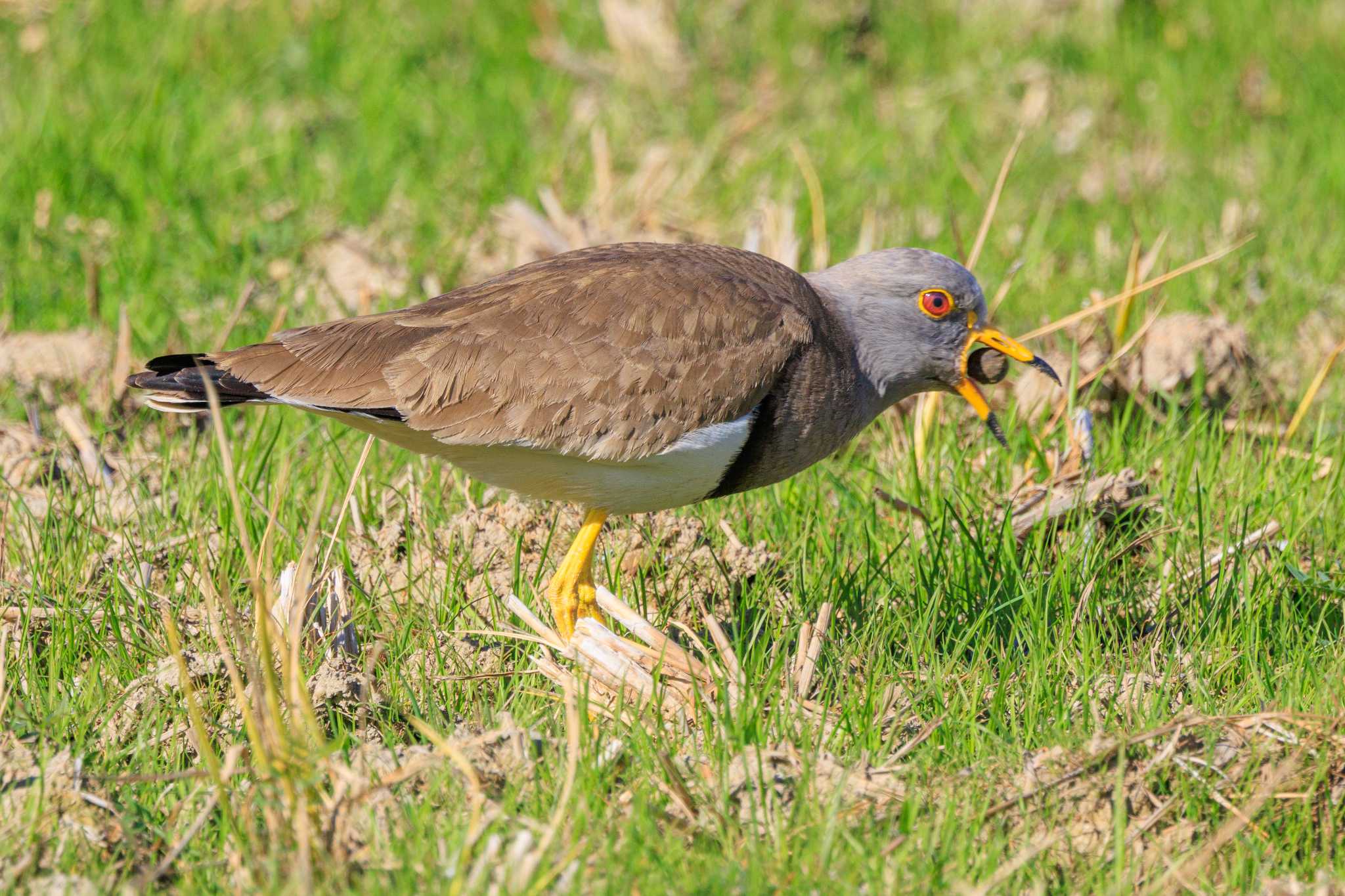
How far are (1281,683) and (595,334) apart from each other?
2.00 metres

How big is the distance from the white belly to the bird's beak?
95cm

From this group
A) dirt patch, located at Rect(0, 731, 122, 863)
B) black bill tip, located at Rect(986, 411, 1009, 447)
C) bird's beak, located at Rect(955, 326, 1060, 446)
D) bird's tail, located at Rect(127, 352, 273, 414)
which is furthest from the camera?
black bill tip, located at Rect(986, 411, 1009, 447)

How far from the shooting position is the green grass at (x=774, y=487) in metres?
3.40

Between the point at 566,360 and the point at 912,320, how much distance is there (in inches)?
45.8

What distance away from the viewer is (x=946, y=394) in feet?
19.3

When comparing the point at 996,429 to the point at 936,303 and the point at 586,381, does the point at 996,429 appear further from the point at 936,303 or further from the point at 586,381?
the point at 586,381

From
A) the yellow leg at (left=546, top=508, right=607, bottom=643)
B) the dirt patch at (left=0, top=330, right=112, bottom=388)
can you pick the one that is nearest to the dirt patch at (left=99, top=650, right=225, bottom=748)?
the yellow leg at (left=546, top=508, right=607, bottom=643)

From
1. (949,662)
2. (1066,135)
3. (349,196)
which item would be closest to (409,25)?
(349,196)

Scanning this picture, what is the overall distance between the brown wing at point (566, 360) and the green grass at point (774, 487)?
465 millimetres

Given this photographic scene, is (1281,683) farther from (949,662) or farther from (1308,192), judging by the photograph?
(1308,192)

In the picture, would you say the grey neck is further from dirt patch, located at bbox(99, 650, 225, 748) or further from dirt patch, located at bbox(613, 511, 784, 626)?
dirt patch, located at bbox(99, 650, 225, 748)

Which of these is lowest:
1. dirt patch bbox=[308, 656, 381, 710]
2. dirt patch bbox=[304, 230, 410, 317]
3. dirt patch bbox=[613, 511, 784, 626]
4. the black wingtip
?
dirt patch bbox=[613, 511, 784, 626]

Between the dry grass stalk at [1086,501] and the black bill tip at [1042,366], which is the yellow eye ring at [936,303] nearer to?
the black bill tip at [1042,366]

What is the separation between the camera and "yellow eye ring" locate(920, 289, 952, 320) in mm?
4684
